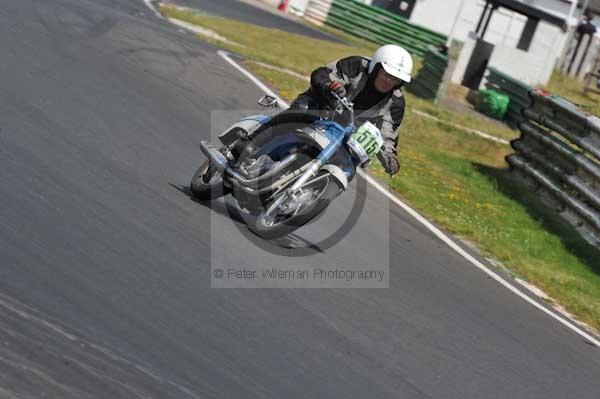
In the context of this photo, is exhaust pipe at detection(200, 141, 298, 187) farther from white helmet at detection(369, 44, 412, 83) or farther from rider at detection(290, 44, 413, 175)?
white helmet at detection(369, 44, 412, 83)

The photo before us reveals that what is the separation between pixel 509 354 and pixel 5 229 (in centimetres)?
377

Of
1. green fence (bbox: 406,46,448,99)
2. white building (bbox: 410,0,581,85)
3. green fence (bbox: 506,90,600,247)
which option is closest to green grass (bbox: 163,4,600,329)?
green fence (bbox: 506,90,600,247)

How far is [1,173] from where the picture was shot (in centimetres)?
740

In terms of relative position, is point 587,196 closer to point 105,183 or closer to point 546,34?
point 105,183

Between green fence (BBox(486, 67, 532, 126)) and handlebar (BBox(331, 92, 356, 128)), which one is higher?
handlebar (BBox(331, 92, 356, 128))

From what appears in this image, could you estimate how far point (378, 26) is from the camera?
127 ft

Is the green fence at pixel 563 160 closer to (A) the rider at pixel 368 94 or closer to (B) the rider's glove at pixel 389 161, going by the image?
(A) the rider at pixel 368 94

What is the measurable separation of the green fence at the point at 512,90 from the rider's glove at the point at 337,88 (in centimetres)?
1869

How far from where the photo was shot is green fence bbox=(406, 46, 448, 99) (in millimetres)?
26453

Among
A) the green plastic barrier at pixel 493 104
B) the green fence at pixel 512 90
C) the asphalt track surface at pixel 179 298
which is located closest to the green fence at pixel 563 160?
the asphalt track surface at pixel 179 298

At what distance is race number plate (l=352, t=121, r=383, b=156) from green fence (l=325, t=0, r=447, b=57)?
29484 millimetres

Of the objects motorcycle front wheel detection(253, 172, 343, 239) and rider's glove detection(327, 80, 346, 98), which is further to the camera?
rider's glove detection(327, 80, 346, 98)

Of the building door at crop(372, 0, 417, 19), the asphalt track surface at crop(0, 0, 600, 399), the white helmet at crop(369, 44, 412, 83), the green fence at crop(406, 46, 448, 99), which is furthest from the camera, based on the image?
the building door at crop(372, 0, 417, 19)

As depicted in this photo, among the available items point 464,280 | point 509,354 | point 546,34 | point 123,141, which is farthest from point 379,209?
point 546,34
